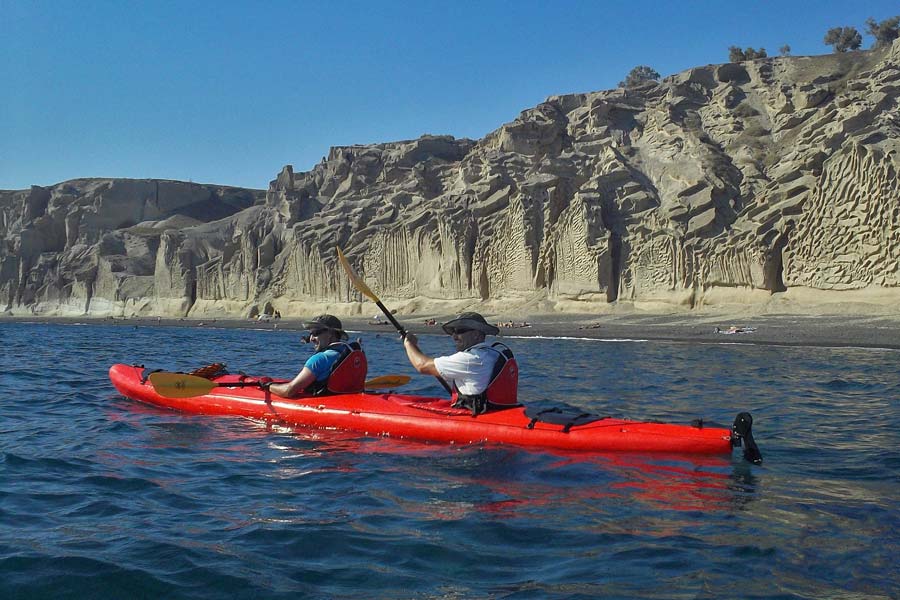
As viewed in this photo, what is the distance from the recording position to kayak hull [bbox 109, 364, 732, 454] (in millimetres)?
6340

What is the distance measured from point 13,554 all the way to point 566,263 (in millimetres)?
27375

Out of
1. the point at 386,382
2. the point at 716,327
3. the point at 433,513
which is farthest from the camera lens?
the point at 716,327

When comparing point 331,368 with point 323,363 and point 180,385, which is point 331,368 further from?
point 180,385

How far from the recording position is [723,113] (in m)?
32.4

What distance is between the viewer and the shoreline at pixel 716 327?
18078 millimetres

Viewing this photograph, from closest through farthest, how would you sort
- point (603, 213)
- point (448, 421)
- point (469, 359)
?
point (469, 359) < point (448, 421) < point (603, 213)

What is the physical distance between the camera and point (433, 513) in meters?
4.94

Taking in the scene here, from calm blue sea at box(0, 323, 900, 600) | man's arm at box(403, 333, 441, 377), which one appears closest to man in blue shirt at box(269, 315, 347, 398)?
calm blue sea at box(0, 323, 900, 600)

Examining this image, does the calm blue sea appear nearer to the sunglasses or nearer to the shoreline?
the sunglasses

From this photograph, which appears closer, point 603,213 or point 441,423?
point 441,423

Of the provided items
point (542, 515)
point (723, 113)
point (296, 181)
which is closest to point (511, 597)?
point (542, 515)

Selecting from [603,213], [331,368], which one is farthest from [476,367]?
[603,213]

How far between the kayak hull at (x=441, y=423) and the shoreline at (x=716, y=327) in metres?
12.0

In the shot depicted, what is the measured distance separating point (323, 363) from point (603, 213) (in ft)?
78.8
